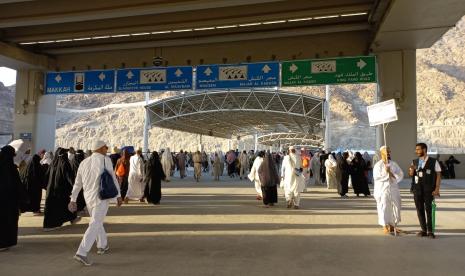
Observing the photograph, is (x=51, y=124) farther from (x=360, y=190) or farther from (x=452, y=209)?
(x=452, y=209)

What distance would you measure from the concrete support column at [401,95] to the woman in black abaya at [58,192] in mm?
11579

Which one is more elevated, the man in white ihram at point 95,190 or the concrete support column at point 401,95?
the concrete support column at point 401,95

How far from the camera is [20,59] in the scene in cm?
1806

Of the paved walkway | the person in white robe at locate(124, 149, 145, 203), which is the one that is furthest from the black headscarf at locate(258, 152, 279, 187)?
the person in white robe at locate(124, 149, 145, 203)

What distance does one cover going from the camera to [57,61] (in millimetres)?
19953

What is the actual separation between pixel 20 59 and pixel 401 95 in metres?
15.1

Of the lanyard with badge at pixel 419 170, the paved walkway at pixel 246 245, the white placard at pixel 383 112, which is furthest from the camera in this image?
the white placard at pixel 383 112

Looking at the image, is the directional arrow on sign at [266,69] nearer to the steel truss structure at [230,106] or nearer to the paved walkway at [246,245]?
the paved walkway at [246,245]

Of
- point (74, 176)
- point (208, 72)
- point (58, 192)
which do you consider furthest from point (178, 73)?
point (58, 192)

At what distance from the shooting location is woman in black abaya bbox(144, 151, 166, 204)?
1218cm

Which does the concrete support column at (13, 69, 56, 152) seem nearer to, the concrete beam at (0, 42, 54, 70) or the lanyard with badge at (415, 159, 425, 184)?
the concrete beam at (0, 42, 54, 70)

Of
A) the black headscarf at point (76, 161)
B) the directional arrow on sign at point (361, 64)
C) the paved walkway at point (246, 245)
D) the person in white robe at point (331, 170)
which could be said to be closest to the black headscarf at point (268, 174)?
the paved walkway at point (246, 245)

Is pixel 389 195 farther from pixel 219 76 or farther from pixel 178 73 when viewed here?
pixel 178 73

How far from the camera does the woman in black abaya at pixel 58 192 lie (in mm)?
8289
